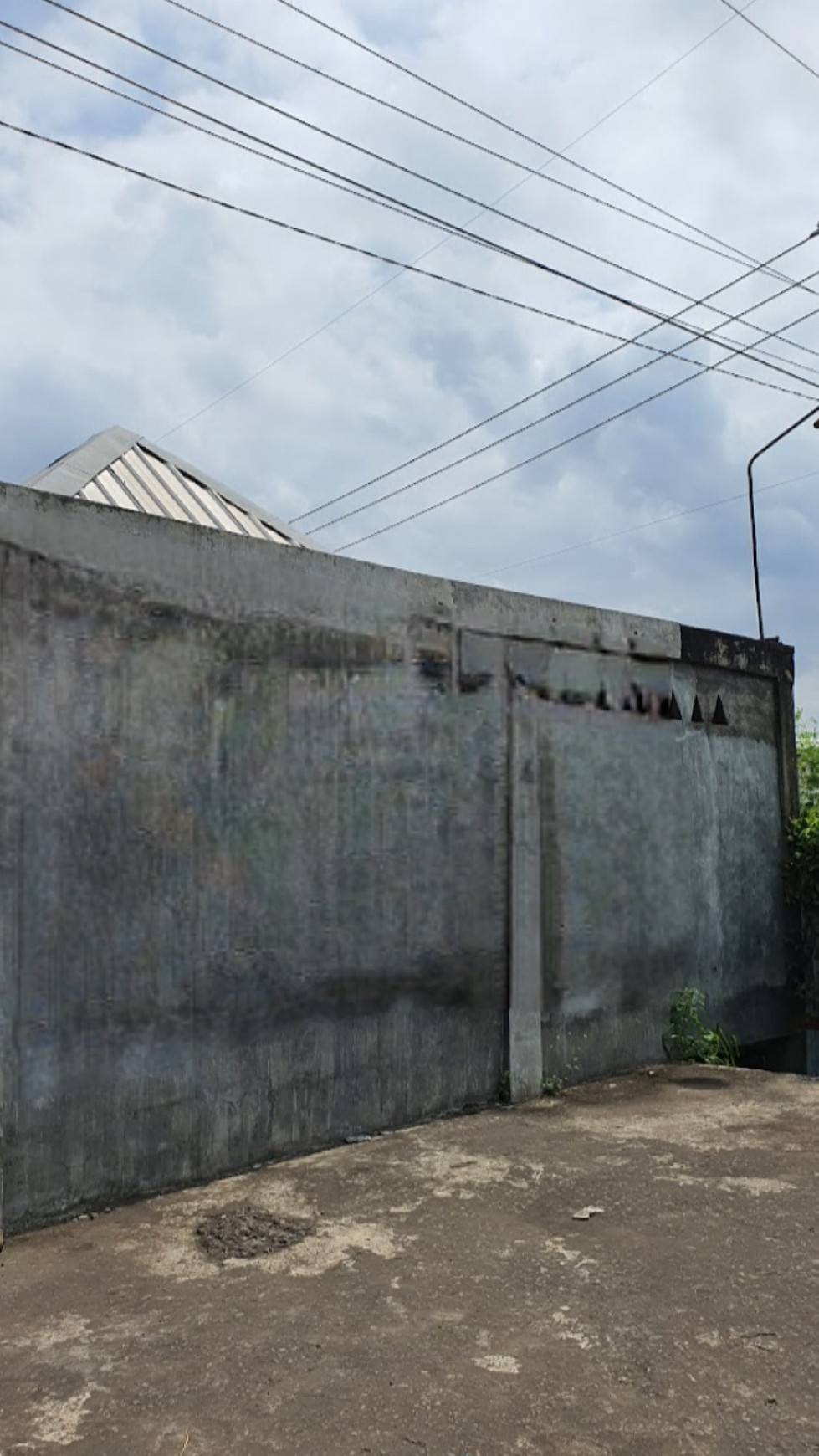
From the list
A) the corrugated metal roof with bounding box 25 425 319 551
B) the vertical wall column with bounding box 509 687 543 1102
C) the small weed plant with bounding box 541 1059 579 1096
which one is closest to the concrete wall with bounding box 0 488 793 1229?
the vertical wall column with bounding box 509 687 543 1102

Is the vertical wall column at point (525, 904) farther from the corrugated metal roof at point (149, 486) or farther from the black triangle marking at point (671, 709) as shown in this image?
the corrugated metal roof at point (149, 486)

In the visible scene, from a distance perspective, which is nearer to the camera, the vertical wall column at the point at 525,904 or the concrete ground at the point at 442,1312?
the concrete ground at the point at 442,1312

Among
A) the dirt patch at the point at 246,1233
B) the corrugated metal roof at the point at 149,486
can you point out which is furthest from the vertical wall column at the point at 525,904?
the dirt patch at the point at 246,1233

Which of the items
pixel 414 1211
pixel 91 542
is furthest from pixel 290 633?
pixel 414 1211

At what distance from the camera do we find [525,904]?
7492mm

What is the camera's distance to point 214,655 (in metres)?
5.93

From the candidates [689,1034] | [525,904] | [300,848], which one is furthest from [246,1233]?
[689,1034]

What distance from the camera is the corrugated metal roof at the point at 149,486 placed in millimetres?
7234

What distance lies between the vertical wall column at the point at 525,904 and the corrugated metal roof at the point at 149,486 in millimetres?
2183

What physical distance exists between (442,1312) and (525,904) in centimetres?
375

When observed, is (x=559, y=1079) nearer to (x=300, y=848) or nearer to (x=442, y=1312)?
(x=300, y=848)

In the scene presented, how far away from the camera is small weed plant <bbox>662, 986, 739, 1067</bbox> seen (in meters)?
8.60

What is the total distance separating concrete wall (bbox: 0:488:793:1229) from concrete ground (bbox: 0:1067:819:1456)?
68 centimetres

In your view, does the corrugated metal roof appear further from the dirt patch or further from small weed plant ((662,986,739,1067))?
small weed plant ((662,986,739,1067))
